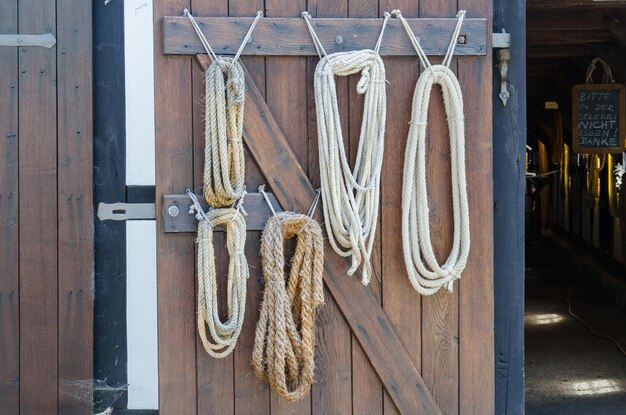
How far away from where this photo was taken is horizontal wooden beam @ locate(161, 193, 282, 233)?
3605 mm

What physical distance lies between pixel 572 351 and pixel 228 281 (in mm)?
6439

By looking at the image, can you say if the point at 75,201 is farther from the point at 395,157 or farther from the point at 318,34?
the point at 395,157

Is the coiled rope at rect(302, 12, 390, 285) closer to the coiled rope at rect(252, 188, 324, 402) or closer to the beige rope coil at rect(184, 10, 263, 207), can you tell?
the coiled rope at rect(252, 188, 324, 402)

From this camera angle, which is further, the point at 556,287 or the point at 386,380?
the point at 556,287

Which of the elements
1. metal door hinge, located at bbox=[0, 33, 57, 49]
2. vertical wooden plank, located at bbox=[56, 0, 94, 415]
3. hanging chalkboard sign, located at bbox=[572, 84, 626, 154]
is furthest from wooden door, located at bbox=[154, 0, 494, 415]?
hanging chalkboard sign, located at bbox=[572, 84, 626, 154]

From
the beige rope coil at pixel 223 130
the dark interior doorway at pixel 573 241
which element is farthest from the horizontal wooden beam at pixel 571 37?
the beige rope coil at pixel 223 130

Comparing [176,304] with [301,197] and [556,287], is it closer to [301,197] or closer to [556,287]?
[301,197]

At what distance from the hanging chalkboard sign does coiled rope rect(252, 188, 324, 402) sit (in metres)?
7.60

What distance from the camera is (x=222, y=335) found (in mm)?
3559

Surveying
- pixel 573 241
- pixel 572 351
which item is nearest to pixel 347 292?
pixel 572 351

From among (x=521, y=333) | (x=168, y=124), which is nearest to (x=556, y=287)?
(x=521, y=333)

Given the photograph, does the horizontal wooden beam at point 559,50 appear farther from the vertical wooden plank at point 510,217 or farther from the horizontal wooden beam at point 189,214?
the horizontal wooden beam at point 189,214

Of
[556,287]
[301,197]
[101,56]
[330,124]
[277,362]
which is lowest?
[556,287]

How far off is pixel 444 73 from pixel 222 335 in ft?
4.23
